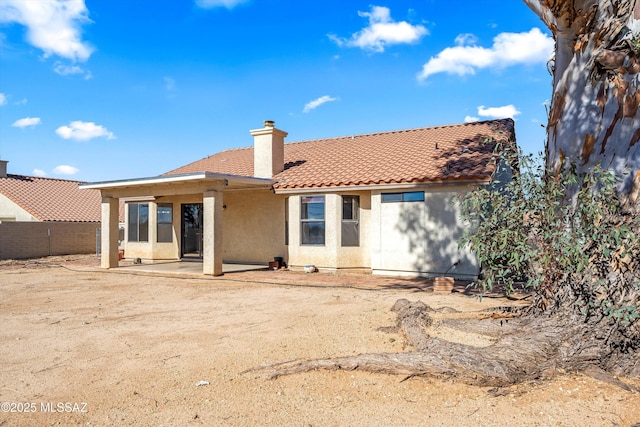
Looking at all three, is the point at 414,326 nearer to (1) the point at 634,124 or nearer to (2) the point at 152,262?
(1) the point at 634,124

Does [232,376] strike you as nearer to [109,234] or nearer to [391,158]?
[391,158]

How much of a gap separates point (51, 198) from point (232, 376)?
1052 inches

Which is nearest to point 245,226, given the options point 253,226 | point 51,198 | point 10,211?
point 253,226

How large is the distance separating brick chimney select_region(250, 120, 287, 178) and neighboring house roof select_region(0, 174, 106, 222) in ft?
45.0

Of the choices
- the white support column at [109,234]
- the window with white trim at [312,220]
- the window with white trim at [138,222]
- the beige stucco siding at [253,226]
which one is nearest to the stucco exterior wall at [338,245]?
the window with white trim at [312,220]

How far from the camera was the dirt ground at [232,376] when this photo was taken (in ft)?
13.1

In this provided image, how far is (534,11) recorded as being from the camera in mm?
6328

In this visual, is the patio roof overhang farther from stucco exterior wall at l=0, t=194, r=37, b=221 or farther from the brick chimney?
stucco exterior wall at l=0, t=194, r=37, b=221

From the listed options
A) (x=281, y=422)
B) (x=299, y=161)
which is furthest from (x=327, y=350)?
(x=299, y=161)

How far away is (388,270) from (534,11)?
29.4ft

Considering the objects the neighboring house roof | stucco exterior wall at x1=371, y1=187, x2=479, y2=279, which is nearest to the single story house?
stucco exterior wall at x1=371, y1=187, x2=479, y2=279

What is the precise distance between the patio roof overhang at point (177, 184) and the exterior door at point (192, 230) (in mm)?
2977

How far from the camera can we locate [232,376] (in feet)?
16.2

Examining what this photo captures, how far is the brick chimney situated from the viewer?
1689 centimetres
